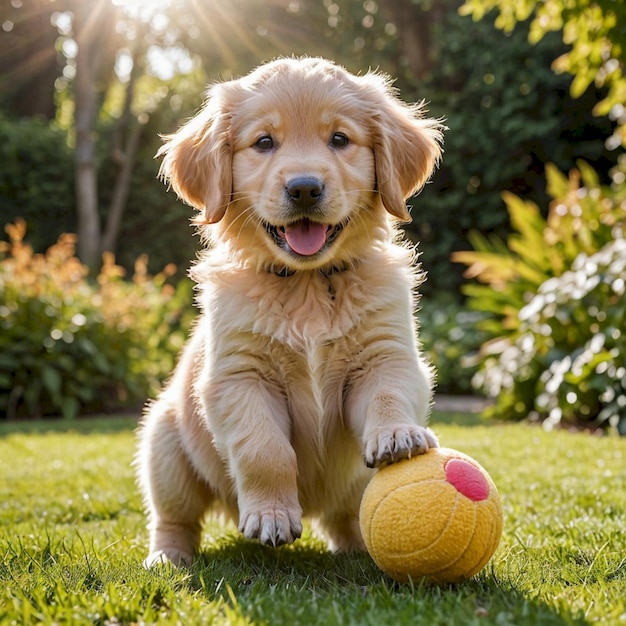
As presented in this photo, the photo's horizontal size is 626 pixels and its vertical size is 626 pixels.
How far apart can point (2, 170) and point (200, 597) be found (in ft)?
44.0

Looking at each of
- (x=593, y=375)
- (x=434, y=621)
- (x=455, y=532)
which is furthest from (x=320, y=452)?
(x=593, y=375)

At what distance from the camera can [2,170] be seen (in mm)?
14133

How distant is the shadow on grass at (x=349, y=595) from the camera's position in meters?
1.88

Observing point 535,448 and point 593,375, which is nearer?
point 535,448

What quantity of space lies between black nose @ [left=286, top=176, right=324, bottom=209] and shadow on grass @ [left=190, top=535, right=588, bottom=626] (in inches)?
46.6

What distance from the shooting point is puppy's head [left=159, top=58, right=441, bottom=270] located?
2.78 meters

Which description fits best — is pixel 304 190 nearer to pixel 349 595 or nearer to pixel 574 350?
pixel 349 595

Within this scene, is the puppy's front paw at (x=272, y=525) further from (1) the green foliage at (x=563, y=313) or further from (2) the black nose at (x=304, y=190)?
(1) the green foliage at (x=563, y=313)

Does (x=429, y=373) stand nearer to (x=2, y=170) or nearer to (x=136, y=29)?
(x=2, y=170)

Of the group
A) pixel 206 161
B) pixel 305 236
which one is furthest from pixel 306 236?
pixel 206 161

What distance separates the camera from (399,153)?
120 inches

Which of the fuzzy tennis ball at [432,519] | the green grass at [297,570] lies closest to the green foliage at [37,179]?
the green grass at [297,570]

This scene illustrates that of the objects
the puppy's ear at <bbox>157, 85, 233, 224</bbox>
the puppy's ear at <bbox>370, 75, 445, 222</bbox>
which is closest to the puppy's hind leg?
the puppy's ear at <bbox>157, 85, 233, 224</bbox>

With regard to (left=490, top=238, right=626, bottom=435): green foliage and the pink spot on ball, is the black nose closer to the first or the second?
the pink spot on ball
